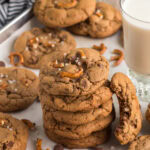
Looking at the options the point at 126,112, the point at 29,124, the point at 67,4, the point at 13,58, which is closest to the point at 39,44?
the point at 13,58

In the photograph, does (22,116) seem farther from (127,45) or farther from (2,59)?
(127,45)

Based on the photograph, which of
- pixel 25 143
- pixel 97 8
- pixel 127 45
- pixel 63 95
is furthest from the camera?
pixel 97 8

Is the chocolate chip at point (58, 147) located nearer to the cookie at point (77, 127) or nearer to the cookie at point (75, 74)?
the cookie at point (77, 127)

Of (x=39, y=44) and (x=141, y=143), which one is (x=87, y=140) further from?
(x=39, y=44)

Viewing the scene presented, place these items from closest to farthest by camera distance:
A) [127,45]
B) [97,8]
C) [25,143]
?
[25,143]
[127,45]
[97,8]

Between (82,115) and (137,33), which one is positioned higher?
(137,33)

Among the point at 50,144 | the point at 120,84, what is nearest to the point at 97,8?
the point at 120,84
